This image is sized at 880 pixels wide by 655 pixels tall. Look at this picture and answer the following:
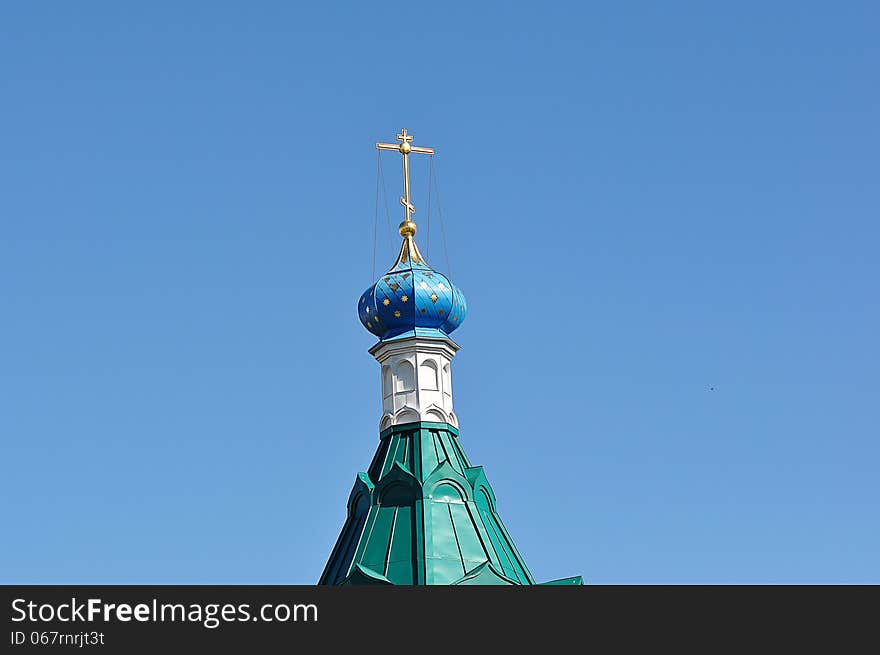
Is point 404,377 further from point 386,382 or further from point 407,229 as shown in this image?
point 407,229

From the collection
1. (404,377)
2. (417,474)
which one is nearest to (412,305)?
(404,377)

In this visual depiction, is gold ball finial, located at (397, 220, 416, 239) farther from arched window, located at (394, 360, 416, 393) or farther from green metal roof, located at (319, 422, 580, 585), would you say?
green metal roof, located at (319, 422, 580, 585)

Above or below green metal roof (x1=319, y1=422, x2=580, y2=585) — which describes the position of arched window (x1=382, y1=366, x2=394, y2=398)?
above

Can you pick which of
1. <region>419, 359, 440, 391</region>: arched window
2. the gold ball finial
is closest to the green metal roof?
<region>419, 359, 440, 391</region>: arched window

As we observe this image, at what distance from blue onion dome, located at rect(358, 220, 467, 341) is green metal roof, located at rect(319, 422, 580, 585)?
1311mm

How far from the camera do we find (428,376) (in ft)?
62.6

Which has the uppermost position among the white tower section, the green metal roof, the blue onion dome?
the blue onion dome

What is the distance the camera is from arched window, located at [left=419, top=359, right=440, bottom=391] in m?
19.0

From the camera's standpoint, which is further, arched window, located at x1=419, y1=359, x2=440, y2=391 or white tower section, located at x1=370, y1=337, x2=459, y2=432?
arched window, located at x1=419, y1=359, x2=440, y2=391

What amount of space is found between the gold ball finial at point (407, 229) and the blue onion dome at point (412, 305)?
1.59 ft

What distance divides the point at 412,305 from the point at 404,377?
2.81 ft

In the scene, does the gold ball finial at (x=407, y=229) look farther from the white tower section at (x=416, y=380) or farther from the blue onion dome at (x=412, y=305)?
the white tower section at (x=416, y=380)
